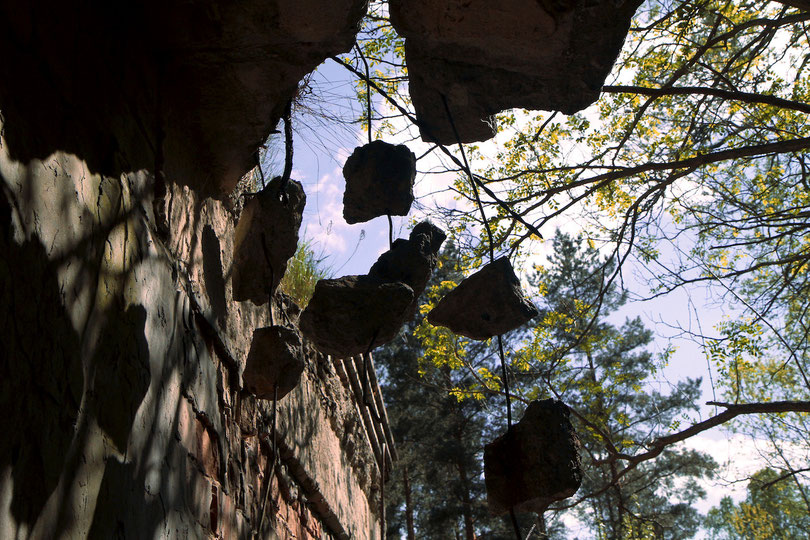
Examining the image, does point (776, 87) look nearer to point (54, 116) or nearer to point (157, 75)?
point (157, 75)

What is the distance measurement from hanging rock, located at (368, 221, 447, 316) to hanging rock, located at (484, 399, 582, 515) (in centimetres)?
42

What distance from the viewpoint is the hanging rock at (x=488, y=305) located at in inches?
66.1

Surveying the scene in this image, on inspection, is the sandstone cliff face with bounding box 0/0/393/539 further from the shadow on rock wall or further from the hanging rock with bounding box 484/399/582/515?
the hanging rock with bounding box 484/399/582/515

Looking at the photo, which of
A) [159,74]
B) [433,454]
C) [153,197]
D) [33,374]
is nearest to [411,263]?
[153,197]

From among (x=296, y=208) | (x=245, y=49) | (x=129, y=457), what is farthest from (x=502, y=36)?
(x=129, y=457)

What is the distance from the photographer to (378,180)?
192 centimetres

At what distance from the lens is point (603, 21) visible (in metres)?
1.51

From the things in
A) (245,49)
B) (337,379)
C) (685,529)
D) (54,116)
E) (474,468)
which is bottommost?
(54,116)

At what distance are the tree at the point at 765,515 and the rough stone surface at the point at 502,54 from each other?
11.9m

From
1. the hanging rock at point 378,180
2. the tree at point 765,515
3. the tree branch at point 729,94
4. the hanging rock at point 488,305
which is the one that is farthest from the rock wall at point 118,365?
the tree at point 765,515

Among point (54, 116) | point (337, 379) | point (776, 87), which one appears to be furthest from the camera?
point (776, 87)

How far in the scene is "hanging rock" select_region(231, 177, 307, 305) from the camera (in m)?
2.01

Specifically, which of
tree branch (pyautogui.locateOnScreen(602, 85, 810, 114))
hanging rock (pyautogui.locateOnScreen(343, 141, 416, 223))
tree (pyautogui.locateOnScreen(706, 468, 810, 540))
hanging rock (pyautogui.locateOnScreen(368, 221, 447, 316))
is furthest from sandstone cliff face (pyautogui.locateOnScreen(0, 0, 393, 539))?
tree (pyautogui.locateOnScreen(706, 468, 810, 540))

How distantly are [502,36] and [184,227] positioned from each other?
1.08m
